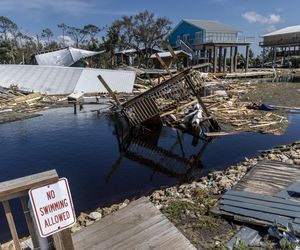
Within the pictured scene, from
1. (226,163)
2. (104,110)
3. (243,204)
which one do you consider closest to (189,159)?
(226,163)

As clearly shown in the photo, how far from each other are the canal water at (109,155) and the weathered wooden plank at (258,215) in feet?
10.6

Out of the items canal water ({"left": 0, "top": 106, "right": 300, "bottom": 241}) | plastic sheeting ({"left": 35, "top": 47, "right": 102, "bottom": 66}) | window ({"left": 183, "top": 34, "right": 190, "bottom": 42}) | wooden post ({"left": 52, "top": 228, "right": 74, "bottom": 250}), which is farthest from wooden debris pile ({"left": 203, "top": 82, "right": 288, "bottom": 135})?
window ({"left": 183, "top": 34, "right": 190, "bottom": 42})

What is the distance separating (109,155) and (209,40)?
35.3 meters

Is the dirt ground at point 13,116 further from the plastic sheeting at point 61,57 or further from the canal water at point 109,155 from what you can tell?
the plastic sheeting at point 61,57

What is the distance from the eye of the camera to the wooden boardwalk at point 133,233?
4223mm

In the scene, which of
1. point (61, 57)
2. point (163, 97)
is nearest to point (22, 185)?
point (163, 97)

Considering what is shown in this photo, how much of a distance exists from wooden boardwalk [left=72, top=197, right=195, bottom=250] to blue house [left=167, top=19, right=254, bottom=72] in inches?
1561

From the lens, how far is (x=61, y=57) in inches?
1492

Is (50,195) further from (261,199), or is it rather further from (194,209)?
(261,199)

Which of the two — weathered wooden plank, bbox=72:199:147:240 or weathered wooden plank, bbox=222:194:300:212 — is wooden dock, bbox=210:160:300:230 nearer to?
weathered wooden plank, bbox=222:194:300:212

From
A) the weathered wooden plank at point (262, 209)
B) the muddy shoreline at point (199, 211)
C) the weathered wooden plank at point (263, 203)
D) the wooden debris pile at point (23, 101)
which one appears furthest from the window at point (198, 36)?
the weathered wooden plank at point (262, 209)

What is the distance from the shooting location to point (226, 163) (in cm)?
1005

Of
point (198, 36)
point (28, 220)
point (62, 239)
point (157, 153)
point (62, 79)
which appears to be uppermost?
point (198, 36)

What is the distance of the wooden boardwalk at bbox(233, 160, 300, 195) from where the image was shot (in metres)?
6.22
